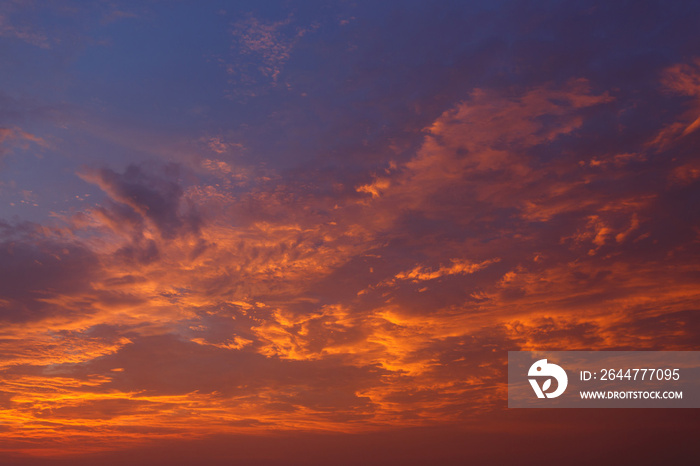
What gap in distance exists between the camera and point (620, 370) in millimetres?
45031

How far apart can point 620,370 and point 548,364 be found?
977cm

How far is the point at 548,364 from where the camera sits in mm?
44594
